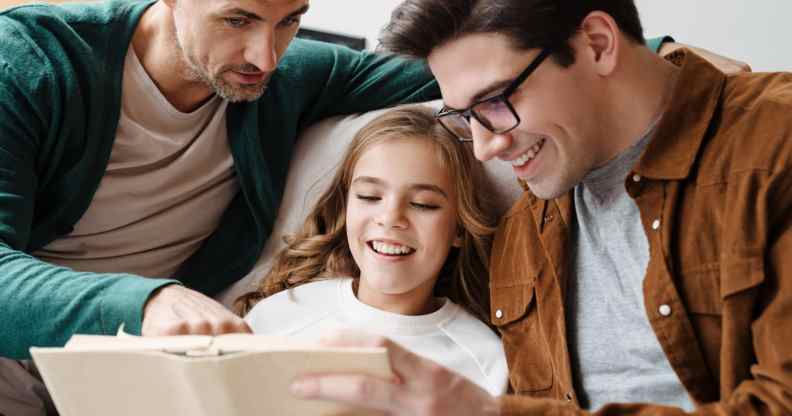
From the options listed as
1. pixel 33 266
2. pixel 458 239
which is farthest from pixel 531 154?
pixel 33 266

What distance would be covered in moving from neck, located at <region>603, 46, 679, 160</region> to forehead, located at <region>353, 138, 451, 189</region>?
44 cm

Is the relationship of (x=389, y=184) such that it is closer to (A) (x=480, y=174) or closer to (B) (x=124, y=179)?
(A) (x=480, y=174)

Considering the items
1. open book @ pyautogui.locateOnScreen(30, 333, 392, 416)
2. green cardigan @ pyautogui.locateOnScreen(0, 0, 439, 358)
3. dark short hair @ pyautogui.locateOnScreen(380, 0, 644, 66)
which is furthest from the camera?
green cardigan @ pyautogui.locateOnScreen(0, 0, 439, 358)

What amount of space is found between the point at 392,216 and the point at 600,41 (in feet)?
1.79

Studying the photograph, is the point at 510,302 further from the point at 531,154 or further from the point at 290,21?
the point at 290,21

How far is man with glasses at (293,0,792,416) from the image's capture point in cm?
110

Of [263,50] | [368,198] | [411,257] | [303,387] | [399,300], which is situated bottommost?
[399,300]

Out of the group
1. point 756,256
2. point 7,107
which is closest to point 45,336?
point 7,107

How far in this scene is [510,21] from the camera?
121cm

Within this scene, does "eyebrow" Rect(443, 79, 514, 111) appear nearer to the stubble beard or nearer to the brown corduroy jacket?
the brown corduroy jacket

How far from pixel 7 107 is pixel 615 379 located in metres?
1.20

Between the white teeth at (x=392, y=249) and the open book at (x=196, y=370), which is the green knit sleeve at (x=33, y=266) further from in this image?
the white teeth at (x=392, y=249)

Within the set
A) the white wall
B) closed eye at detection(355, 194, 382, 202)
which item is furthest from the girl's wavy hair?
the white wall

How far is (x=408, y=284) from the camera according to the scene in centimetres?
163
